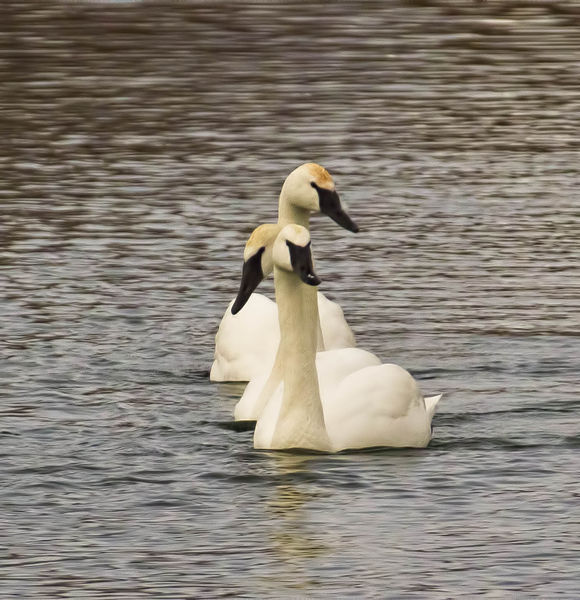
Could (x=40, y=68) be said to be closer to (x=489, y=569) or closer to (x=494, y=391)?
(x=494, y=391)

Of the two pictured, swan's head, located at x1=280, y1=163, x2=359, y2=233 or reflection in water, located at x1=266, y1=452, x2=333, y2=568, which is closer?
reflection in water, located at x1=266, y1=452, x2=333, y2=568

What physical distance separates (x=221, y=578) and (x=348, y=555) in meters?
0.76

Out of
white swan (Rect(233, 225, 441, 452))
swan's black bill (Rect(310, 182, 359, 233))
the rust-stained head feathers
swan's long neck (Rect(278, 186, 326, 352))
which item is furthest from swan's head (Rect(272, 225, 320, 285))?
swan's long neck (Rect(278, 186, 326, 352))

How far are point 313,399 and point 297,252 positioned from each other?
3.11 feet

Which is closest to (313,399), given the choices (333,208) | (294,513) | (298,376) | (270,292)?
(298,376)

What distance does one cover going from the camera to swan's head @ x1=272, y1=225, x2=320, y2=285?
480 inches

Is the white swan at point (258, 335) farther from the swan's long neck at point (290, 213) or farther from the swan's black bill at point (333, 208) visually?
the swan's black bill at point (333, 208)

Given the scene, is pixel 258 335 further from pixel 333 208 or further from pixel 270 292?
pixel 270 292

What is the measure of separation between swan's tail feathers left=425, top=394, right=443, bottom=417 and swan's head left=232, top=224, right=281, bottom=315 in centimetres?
140

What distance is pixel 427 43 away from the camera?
33.5 meters

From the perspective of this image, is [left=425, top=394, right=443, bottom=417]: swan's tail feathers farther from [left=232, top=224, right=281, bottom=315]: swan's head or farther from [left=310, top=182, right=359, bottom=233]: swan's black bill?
[left=232, top=224, right=281, bottom=315]: swan's head

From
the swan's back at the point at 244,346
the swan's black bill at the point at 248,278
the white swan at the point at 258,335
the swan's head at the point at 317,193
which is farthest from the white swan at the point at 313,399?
the swan's back at the point at 244,346

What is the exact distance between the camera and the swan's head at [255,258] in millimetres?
13289

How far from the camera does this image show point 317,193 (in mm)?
13523
